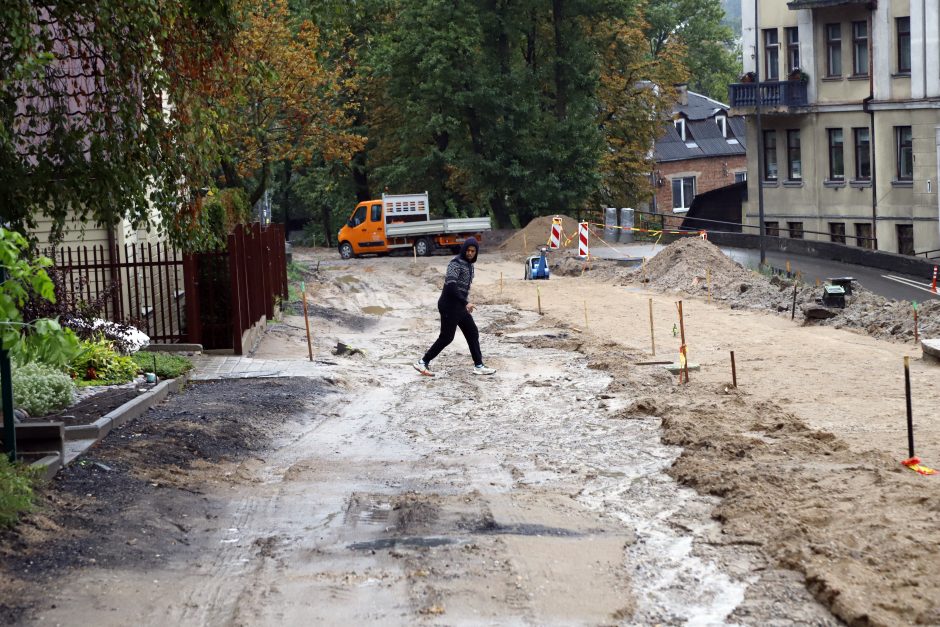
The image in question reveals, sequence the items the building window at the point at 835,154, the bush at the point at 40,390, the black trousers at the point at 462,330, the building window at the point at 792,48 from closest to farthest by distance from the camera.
Result: the bush at the point at 40,390 < the black trousers at the point at 462,330 < the building window at the point at 835,154 < the building window at the point at 792,48

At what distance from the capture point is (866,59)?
141 ft

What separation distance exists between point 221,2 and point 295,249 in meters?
49.7

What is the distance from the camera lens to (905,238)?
41688 millimetres

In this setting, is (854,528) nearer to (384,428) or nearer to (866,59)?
(384,428)

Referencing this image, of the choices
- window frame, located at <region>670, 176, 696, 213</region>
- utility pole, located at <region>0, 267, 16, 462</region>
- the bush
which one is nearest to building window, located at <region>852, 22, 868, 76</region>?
window frame, located at <region>670, 176, 696, 213</region>

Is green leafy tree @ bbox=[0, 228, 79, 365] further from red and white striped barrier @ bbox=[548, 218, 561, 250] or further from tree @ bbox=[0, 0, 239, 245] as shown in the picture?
red and white striped barrier @ bbox=[548, 218, 561, 250]

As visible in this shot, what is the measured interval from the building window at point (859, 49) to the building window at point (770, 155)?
4.72 m

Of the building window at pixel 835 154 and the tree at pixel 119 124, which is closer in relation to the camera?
the tree at pixel 119 124

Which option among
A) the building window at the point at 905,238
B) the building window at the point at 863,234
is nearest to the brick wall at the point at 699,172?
the building window at the point at 863,234

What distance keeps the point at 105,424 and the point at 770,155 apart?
4001 centimetres

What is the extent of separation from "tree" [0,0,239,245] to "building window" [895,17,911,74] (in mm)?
34468

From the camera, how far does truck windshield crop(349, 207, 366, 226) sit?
4969 cm

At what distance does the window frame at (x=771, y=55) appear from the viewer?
46750 millimetres

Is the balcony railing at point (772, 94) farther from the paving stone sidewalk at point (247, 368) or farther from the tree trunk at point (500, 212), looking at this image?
the paving stone sidewalk at point (247, 368)
